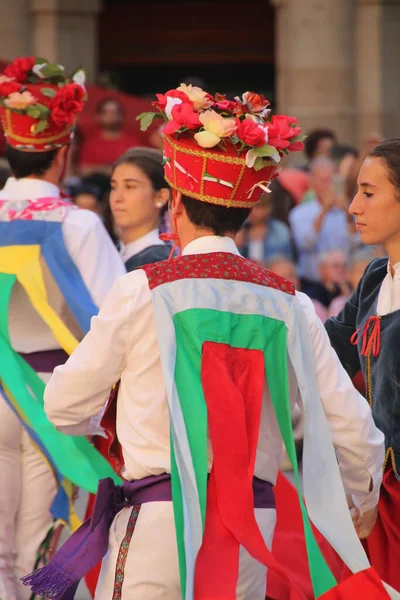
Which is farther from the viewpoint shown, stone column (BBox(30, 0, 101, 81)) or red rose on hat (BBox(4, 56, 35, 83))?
stone column (BBox(30, 0, 101, 81))

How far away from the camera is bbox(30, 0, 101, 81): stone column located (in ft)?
44.5

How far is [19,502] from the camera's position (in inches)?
209

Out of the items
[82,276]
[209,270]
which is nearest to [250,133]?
[209,270]

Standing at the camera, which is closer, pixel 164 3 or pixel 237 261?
pixel 237 261

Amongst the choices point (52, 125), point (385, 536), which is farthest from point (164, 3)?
point (385, 536)

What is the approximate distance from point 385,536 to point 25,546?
4.79ft

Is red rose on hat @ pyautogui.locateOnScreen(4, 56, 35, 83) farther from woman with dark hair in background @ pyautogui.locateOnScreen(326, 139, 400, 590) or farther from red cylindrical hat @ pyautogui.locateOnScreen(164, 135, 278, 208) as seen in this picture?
red cylindrical hat @ pyautogui.locateOnScreen(164, 135, 278, 208)

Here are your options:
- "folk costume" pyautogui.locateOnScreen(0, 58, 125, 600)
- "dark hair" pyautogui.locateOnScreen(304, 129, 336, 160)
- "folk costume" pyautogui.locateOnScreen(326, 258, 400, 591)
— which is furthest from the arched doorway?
"folk costume" pyautogui.locateOnScreen(326, 258, 400, 591)

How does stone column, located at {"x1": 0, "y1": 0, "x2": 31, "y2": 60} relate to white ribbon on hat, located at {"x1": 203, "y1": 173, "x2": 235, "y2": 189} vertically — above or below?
below

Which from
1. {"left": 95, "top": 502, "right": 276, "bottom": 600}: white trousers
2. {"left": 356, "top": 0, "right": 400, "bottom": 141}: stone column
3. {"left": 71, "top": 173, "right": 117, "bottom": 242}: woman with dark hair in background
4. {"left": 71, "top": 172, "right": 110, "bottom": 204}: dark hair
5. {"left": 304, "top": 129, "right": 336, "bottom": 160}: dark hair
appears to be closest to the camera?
{"left": 95, "top": 502, "right": 276, "bottom": 600}: white trousers

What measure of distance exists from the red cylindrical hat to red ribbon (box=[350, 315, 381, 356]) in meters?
0.81

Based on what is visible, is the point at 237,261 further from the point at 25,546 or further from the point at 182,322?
the point at 25,546

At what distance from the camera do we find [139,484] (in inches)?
150

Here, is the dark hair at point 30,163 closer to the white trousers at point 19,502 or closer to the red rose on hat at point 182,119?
the white trousers at point 19,502
